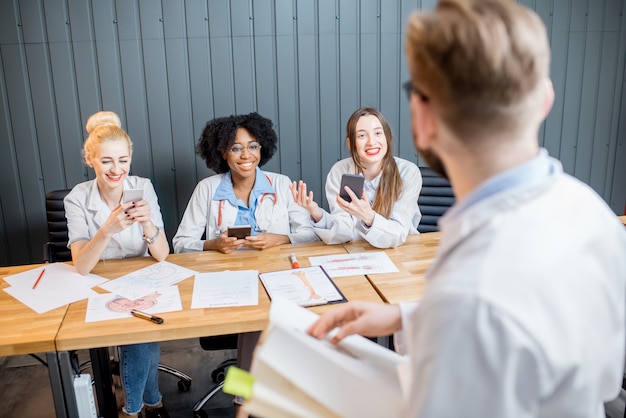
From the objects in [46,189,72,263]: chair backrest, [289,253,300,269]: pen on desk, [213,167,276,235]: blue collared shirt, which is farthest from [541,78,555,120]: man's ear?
[46,189,72,263]: chair backrest

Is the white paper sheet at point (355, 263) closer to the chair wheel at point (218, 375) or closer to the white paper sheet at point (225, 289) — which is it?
the white paper sheet at point (225, 289)

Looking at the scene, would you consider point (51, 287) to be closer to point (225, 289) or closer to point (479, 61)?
point (225, 289)

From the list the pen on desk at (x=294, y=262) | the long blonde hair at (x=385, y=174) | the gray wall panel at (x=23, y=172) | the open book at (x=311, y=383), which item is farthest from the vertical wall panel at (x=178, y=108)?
the open book at (x=311, y=383)

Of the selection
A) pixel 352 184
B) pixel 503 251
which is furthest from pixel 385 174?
pixel 503 251

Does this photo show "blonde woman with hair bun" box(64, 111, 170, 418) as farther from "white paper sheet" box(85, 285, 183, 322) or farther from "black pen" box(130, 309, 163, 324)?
"black pen" box(130, 309, 163, 324)

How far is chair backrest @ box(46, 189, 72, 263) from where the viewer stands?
2.61 meters

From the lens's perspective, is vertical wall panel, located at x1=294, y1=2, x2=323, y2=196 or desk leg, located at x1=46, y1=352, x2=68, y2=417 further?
vertical wall panel, located at x1=294, y1=2, x2=323, y2=196

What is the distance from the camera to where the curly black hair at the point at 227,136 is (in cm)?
264

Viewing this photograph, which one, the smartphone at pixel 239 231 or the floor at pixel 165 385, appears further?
the floor at pixel 165 385

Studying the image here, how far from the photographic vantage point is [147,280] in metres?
1.94

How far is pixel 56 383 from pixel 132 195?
2.37 feet

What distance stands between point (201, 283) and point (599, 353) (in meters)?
1.47

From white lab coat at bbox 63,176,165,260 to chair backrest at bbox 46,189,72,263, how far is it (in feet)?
1.29

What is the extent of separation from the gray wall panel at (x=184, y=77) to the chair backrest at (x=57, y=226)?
0.52 m
